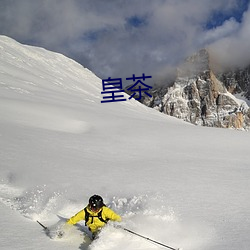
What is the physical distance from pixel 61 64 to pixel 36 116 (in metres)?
55.4

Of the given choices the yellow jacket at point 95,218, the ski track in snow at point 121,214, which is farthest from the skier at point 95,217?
the ski track in snow at point 121,214

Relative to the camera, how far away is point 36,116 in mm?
17656

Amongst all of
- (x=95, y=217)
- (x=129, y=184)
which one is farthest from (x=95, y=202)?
(x=129, y=184)

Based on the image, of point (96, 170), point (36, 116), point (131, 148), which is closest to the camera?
point (96, 170)

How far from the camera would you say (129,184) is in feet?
26.7

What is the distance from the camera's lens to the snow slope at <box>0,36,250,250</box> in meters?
5.47

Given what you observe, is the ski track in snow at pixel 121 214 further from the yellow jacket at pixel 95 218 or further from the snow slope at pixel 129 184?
the yellow jacket at pixel 95 218

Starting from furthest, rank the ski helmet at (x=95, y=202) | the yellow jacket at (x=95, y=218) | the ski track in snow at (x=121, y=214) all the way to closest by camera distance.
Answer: the yellow jacket at (x=95, y=218), the ski helmet at (x=95, y=202), the ski track in snow at (x=121, y=214)

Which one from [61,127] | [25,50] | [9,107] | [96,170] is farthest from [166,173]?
[25,50]

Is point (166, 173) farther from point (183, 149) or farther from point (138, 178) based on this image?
point (183, 149)

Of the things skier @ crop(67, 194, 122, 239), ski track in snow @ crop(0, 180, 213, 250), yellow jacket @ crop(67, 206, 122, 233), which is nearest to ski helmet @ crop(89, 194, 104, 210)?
skier @ crop(67, 194, 122, 239)

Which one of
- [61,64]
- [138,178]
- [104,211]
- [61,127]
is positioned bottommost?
[104,211]

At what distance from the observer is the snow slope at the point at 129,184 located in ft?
17.9

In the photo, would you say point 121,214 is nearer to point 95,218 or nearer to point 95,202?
point 95,218
